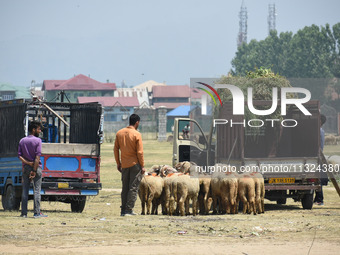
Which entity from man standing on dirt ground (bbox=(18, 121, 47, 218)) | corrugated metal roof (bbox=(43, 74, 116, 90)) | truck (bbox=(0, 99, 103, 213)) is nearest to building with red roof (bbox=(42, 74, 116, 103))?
corrugated metal roof (bbox=(43, 74, 116, 90))

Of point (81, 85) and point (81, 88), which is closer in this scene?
point (81, 88)

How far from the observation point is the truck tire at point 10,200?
18.2 metres

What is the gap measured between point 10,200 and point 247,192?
5541 millimetres

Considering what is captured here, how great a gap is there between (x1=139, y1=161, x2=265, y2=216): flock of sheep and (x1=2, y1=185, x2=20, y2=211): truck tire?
3.30 meters

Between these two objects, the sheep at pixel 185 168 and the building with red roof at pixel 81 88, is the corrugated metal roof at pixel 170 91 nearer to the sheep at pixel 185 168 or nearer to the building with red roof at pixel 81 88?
the building with red roof at pixel 81 88

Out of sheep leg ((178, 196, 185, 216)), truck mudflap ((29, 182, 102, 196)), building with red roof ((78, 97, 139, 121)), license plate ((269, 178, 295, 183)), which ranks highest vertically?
building with red roof ((78, 97, 139, 121))

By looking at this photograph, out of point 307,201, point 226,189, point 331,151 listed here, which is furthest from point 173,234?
point 331,151

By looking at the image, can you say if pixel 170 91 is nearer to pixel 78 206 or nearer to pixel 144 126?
pixel 144 126

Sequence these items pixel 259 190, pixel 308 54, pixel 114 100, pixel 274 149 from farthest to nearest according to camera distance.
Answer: pixel 114 100 < pixel 308 54 < pixel 274 149 < pixel 259 190

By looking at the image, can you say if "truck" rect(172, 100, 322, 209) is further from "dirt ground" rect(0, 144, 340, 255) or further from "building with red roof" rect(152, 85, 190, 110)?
"building with red roof" rect(152, 85, 190, 110)

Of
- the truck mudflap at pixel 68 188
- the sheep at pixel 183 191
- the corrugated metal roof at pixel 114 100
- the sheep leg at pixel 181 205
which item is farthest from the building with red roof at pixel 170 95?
the sheep leg at pixel 181 205

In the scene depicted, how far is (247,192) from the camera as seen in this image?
56.2 feet

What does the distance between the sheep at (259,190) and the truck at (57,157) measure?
11.6ft

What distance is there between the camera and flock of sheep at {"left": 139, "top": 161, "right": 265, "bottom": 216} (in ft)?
54.2
